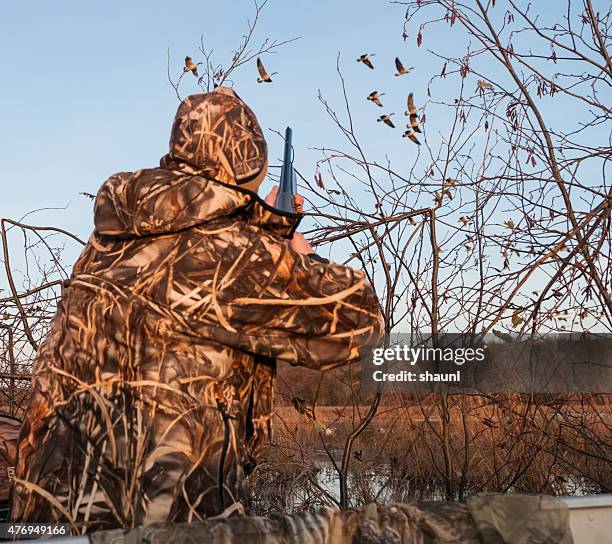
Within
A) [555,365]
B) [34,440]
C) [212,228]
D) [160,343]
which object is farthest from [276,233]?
[555,365]

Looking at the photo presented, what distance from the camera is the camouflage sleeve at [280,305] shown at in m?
1.50

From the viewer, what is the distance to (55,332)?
1.60m

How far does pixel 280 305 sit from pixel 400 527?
521mm

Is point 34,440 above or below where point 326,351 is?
below

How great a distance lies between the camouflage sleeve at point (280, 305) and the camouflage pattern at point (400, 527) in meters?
0.40

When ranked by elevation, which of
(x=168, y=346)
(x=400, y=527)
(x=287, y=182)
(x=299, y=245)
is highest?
(x=287, y=182)

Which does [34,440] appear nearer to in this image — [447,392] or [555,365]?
[447,392]

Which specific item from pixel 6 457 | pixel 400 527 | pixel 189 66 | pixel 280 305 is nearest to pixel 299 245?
pixel 280 305

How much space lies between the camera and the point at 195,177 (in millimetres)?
1543

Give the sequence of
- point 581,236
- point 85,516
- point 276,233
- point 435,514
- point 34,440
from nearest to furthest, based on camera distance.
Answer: point 435,514
point 85,516
point 34,440
point 276,233
point 581,236

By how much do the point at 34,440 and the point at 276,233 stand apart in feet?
2.29

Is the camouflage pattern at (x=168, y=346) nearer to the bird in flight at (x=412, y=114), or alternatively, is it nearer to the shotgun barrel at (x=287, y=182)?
the shotgun barrel at (x=287, y=182)

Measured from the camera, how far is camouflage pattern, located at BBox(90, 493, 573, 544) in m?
1.12

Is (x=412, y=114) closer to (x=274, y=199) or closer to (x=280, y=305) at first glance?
(x=274, y=199)
